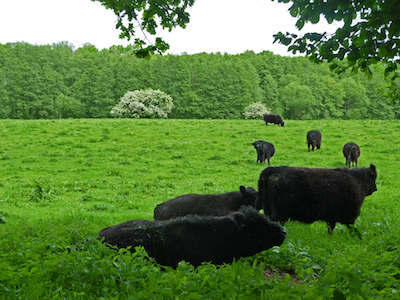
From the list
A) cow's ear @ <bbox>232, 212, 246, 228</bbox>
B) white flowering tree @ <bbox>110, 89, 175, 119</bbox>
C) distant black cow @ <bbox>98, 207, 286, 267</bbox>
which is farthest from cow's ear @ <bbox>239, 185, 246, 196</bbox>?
white flowering tree @ <bbox>110, 89, 175, 119</bbox>

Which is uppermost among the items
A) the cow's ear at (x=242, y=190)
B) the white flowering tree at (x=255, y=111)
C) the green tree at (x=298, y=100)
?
the green tree at (x=298, y=100)

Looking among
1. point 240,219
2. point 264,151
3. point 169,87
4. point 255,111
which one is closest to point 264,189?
point 240,219

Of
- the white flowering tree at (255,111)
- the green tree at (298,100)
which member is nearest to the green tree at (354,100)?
the green tree at (298,100)

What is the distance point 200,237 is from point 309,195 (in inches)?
118

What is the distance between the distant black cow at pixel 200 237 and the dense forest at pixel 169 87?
63497 millimetres

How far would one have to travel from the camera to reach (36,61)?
7231cm

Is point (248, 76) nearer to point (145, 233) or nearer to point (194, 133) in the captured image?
point (194, 133)

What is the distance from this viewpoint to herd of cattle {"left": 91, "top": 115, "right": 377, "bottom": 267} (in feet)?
15.3

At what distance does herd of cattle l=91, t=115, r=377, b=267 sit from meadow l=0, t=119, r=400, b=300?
302mm

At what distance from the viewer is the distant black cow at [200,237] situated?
4.61 m

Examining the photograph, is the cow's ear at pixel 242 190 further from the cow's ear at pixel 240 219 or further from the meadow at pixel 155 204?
the cow's ear at pixel 240 219

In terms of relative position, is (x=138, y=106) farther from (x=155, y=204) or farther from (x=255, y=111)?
(x=155, y=204)

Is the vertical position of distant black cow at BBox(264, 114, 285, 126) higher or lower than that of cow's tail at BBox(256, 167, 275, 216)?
higher

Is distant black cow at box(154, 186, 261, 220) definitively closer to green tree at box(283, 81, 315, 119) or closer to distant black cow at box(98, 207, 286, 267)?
distant black cow at box(98, 207, 286, 267)
